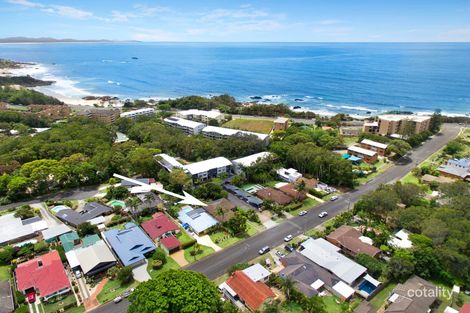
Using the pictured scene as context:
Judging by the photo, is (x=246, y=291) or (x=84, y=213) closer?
(x=246, y=291)

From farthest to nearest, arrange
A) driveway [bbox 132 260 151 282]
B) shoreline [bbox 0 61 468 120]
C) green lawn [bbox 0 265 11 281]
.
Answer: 1. shoreline [bbox 0 61 468 120]
2. driveway [bbox 132 260 151 282]
3. green lawn [bbox 0 265 11 281]

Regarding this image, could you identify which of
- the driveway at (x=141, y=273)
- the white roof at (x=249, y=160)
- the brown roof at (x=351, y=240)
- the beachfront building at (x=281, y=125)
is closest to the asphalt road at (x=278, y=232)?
the brown roof at (x=351, y=240)

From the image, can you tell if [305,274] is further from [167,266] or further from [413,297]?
[167,266]

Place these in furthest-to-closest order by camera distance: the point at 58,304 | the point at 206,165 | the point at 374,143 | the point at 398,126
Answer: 1. the point at 398,126
2. the point at 374,143
3. the point at 206,165
4. the point at 58,304

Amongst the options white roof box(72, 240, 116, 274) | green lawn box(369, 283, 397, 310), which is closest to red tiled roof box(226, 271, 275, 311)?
green lawn box(369, 283, 397, 310)

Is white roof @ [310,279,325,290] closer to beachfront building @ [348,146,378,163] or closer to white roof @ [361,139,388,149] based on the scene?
beachfront building @ [348,146,378,163]

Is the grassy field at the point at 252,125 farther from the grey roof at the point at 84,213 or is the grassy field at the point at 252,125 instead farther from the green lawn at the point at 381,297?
the green lawn at the point at 381,297

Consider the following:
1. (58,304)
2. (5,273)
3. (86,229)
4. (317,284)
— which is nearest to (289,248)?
(317,284)
